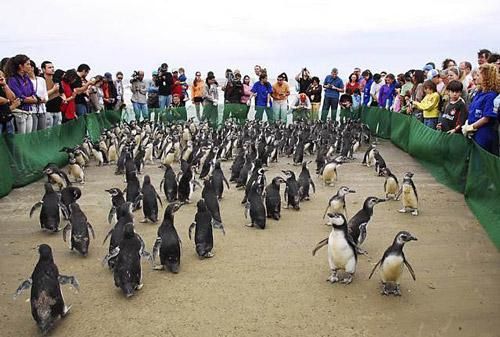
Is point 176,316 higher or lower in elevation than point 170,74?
lower

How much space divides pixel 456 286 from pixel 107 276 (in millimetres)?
3219

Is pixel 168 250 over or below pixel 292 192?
below

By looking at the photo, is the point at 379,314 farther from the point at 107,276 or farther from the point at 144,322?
the point at 107,276

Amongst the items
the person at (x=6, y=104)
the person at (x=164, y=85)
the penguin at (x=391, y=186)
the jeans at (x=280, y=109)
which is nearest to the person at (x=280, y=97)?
the jeans at (x=280, y=109)

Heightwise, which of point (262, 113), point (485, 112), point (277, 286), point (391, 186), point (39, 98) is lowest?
point (277, 286)

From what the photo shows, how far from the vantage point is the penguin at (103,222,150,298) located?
430cm

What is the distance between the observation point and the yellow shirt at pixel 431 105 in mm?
9758

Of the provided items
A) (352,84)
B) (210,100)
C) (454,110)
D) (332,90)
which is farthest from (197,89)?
(454,110)

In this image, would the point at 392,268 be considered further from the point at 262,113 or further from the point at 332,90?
the point at 262,113

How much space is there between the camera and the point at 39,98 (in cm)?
905

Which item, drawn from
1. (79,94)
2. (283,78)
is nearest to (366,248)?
(79,94)

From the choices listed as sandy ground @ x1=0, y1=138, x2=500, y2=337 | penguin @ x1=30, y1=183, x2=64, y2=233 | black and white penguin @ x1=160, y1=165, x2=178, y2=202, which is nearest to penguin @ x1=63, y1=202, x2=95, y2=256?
sandy ground @ x1=0, y1=138, x2=500, y2=337

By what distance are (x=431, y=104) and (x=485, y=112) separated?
3.35 meters

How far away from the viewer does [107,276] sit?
15.7 feet
